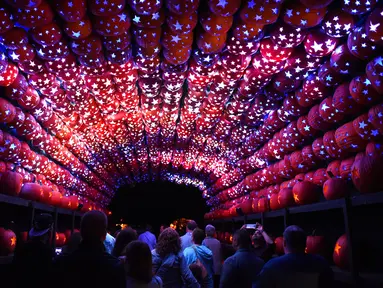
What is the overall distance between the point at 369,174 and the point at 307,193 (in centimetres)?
226

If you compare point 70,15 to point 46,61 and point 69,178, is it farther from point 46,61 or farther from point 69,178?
point 69,178

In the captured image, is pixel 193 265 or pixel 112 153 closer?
pixel 193 265

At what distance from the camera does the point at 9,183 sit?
699cm

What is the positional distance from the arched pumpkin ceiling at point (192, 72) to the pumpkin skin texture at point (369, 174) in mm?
851

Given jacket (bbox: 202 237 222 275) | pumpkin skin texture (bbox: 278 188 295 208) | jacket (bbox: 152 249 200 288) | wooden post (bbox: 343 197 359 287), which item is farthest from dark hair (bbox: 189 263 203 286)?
jacket (bbox: 202 237 222 275)

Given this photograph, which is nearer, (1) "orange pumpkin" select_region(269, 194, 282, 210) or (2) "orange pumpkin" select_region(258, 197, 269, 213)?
(1) "orange pumpkin" select_region(269, 194, 282, 210)

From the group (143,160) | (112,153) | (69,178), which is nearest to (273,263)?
(69,178)

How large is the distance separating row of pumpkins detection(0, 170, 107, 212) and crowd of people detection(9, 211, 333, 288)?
7.43ft

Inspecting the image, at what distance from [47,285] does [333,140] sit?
202 inches

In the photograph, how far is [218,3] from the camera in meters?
4.35

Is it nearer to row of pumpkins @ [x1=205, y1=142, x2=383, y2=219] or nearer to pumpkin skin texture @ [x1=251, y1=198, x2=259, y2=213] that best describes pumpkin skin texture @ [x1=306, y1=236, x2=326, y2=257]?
row of pumpkins @ [x1=205, y1=142, x2=383, y2=219]

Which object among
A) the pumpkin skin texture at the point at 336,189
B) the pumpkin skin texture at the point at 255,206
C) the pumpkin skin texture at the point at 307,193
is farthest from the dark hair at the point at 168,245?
the pumpkin skin texture at the point at 255,206

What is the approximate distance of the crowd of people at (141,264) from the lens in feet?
8.98

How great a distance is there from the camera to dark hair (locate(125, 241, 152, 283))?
10.0ft
